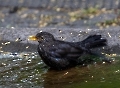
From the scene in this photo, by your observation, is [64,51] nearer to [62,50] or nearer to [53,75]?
[62,50]

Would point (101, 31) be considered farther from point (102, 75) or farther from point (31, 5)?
point (31, 5)

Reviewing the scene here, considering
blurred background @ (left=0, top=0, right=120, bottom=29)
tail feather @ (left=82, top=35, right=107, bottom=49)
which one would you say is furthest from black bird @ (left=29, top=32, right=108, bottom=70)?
blurred background @ (left=0, top=0, right=120, bottom=29)

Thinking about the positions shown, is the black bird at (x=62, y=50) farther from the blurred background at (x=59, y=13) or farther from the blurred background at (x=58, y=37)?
the blurred background at (x=59, y=13)

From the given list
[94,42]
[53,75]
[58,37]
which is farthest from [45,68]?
[58,37]

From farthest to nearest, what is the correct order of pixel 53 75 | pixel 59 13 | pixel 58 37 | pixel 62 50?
pixel 59 13, pixel 58 37, pixel 62 50, pixel 53 75

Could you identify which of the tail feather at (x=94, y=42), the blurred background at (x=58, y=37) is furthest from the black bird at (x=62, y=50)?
the blurred background at (x=58, y=37)
